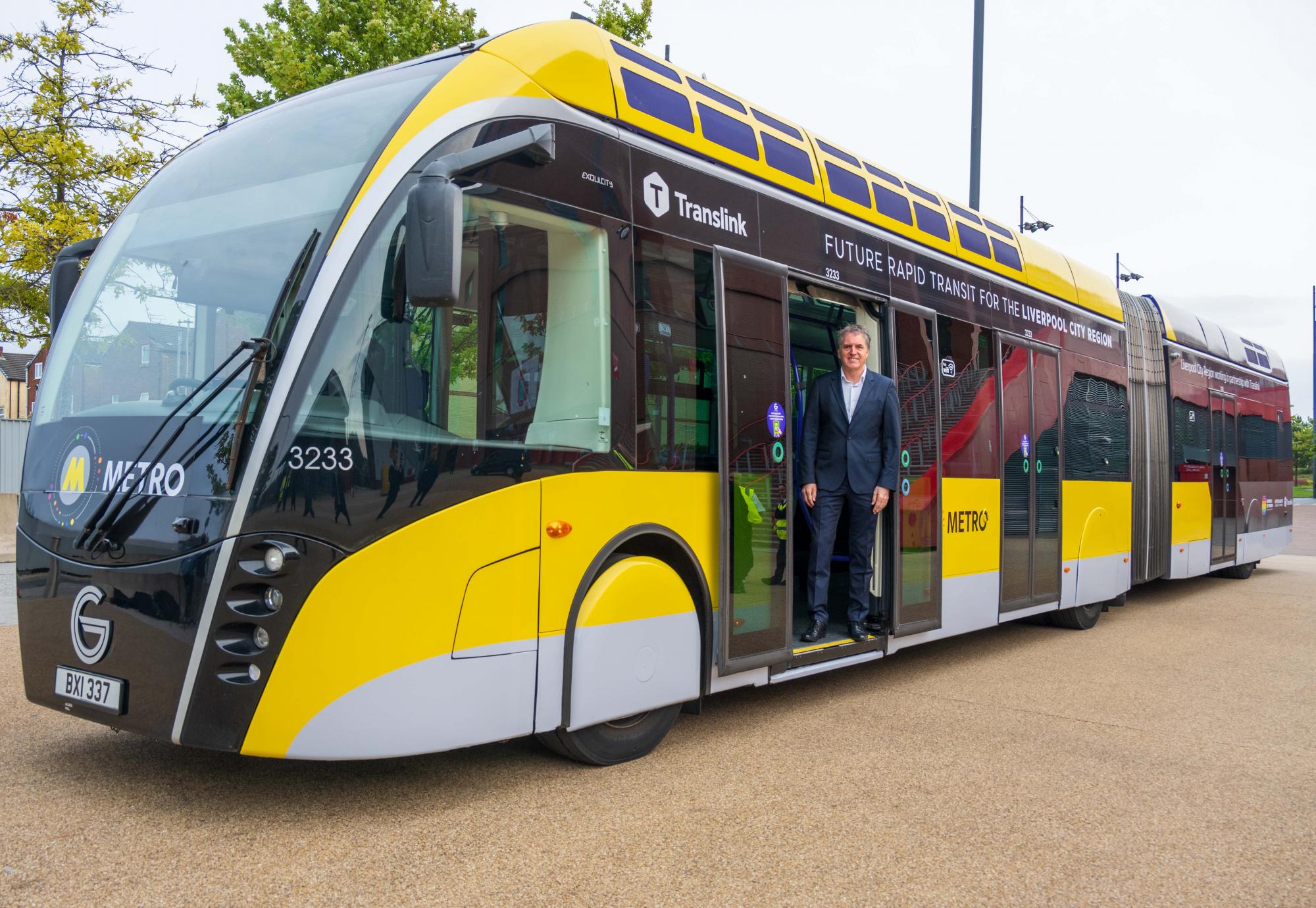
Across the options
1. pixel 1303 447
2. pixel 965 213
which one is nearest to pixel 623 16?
pixel 965 213

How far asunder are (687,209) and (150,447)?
2683 mm

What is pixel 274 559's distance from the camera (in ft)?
12.4

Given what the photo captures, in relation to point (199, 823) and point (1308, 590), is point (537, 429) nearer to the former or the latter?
point (199, 823)

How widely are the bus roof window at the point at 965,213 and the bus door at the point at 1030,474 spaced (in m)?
0.98

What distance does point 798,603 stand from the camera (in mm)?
6957

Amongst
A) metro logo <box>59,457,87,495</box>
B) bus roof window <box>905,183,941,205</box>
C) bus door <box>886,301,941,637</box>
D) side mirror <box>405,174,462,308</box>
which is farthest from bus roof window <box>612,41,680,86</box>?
metro logo <box>59,457,87,495</box>

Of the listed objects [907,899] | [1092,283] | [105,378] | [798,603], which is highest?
[1092,283]

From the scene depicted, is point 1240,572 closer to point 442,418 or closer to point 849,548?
point 849,548

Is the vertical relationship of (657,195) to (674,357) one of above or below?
above

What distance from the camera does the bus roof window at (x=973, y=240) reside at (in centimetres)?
805

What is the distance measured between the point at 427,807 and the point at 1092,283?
8509mm

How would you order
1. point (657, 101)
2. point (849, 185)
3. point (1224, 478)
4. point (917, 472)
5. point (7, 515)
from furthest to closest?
point (7, 515)
point (1224, 478)
point (917, 472)
point (849, 185)
point (657, 101)

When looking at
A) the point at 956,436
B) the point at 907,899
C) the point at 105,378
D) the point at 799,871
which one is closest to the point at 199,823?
the point at 105,378

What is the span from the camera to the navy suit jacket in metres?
6.39
